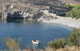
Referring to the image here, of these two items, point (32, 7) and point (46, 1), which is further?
point (46, 1)

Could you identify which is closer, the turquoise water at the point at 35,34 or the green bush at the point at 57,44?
the green bush at the point at 57,44

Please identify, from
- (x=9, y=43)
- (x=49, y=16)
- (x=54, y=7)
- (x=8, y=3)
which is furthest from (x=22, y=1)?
(x=9, y=43)

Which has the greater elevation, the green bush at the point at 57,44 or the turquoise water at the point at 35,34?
the green bush at the point at 57,44

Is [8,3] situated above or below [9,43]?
below

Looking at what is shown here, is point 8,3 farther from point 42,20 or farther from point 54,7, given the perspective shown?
point 42,20

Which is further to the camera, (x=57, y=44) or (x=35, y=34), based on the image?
(x=35, y=34)

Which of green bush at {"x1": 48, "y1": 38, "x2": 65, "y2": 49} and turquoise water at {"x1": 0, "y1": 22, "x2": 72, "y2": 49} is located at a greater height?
green bush at {"x1": 48, "y1": 38, "x2": 65, "y2": 49}

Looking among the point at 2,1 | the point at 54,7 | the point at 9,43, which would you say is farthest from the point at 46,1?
the point at 9,43

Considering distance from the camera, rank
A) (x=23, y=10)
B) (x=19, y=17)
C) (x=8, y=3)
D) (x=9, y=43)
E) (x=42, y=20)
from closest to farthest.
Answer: (x=9, y=43) → (x=42, y=20) → (x=19, y=17) → (x=23, y=10) → (x=8, y=3)

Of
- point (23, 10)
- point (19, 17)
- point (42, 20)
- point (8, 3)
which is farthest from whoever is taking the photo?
→ point (8, 3)

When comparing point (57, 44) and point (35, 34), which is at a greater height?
point (57, 44)

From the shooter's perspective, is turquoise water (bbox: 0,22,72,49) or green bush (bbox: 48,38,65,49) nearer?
green bush (bbox: 48,38,65,49)
